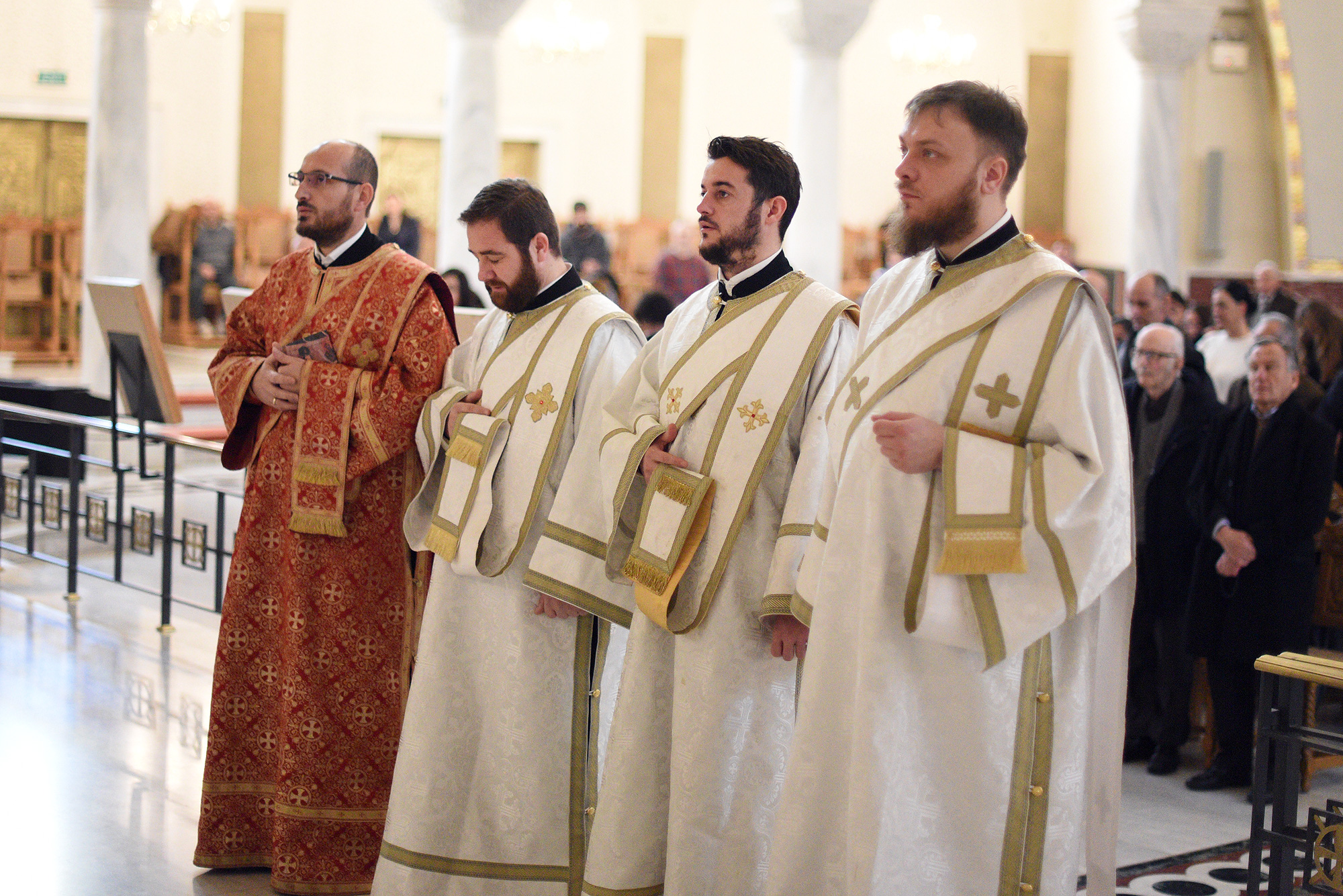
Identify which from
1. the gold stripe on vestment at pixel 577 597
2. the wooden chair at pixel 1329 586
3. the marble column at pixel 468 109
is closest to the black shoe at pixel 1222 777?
the wooden chair at pixel 1329 586

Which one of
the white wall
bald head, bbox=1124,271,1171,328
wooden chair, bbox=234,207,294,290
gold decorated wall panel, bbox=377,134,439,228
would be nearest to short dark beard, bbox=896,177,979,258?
bald head, bbox=1124,271,1171,328

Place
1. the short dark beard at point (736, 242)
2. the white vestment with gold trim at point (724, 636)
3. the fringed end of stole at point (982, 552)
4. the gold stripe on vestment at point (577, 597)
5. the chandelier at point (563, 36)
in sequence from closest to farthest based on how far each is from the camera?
the fringed end of stole at point (982, 552), the white vestment with gold trim at point (724, 636), the short dark beard at point (736, 242), the gold stripe on vestment at point (577, 597), the chandelier at point (563, 36)

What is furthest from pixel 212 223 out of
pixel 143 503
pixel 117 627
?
pixel 117 627

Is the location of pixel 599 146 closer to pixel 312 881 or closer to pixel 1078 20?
pixel 1078 20

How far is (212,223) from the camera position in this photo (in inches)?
600

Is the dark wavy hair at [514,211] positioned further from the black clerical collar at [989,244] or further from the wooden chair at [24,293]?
the wooden chair at [24,293]

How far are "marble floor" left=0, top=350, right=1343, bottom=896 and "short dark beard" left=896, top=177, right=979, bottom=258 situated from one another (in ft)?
7.51

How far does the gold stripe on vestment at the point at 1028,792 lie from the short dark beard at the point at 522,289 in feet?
4.99

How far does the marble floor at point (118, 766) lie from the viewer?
3.85 m

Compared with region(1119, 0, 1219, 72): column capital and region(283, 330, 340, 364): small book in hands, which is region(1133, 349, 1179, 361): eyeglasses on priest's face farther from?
region(1119, 0, 1219, 72): column capital

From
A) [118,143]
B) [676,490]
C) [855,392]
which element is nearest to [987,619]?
[855,392]

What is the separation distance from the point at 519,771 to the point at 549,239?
1235 millimetres

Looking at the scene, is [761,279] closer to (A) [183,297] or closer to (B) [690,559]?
(B) [690,559]

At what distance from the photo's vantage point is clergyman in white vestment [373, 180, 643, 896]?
339cm
